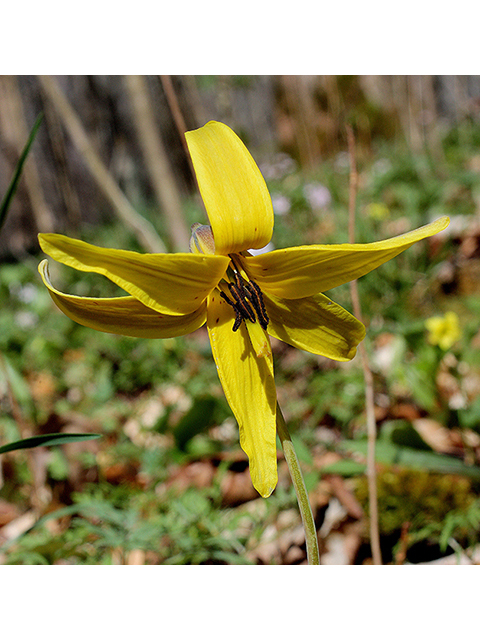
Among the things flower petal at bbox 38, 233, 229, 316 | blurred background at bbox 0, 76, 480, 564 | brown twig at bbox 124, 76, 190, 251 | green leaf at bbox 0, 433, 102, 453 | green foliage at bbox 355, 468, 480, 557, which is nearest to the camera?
flower petal at bbox 38, 233, 229, 316

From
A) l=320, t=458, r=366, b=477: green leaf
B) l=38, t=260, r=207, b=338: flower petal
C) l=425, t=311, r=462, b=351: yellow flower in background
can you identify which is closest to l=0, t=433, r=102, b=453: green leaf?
l=38, t=260, r=207, b=338: flower petal

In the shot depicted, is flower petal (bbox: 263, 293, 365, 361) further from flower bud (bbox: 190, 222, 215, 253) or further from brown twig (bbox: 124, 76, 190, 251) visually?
brown twig (bbox: 124, 76, 190, 251)

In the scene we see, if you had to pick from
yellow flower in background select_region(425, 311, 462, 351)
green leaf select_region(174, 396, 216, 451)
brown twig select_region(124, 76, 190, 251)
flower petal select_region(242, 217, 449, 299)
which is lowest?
green leaf select_region(174, 396, 216, 451)

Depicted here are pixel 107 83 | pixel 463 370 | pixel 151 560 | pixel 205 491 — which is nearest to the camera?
pixel 151 560

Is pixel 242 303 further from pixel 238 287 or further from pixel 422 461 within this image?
pixel 422 461
